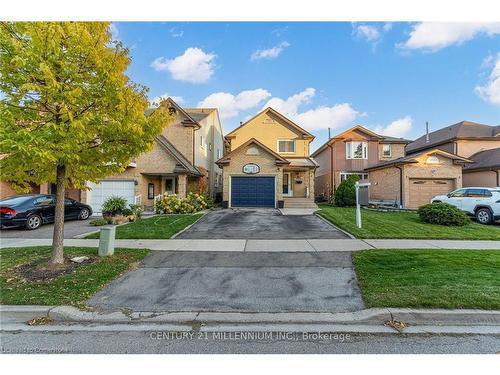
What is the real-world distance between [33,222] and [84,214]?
10.0ft

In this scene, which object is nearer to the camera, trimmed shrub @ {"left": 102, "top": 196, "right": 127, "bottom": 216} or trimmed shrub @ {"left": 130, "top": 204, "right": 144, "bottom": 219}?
trimmed shrub @ {"left": 102, "top": 196, "right": 127, "bottom": 216}

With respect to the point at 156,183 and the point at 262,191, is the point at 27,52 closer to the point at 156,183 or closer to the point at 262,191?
the point at 156,183

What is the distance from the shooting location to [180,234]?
1049 cm

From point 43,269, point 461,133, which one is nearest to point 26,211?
point 43,269

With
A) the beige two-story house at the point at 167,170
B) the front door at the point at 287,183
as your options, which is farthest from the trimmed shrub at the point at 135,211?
the front door at the point at 287,183

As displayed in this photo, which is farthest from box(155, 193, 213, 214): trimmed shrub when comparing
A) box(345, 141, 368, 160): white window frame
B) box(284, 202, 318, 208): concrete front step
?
box(345, 141, 368, 160): white window frame

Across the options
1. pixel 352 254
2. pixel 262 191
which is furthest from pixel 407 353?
pixel 262 191

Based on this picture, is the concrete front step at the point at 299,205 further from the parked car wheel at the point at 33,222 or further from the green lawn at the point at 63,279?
the parked car wheel at the point at 33,222

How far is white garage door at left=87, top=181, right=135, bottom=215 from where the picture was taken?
17469 mm

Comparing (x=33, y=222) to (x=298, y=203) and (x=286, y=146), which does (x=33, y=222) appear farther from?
(x=286, y=146)

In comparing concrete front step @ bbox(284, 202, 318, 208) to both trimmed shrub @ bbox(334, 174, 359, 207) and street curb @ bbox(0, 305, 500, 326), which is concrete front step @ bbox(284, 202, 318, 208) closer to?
trimmed shrub @ bbox(334, 174, 359, 207)

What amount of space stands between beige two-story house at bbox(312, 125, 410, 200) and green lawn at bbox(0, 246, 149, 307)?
21.8 metres

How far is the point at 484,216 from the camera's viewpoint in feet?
44.2

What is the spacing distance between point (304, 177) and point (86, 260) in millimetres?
19851
